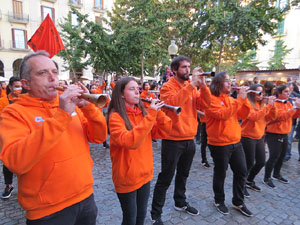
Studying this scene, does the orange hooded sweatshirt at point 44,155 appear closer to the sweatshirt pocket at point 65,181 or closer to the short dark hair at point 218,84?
the sweatshirt pocket at point 65,181

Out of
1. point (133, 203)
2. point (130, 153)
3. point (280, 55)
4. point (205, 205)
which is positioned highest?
point (280, 55)

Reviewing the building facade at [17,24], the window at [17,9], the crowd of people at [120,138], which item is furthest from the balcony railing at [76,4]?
the crowd of people at [120,138]

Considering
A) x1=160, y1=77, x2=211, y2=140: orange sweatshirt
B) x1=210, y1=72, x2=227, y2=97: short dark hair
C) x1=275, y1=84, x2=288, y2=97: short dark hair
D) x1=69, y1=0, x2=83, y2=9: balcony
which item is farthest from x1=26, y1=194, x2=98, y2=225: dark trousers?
x1=69, y1=0, x2=83, y2=9: balcony

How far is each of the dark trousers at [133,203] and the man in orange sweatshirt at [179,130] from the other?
0.73m

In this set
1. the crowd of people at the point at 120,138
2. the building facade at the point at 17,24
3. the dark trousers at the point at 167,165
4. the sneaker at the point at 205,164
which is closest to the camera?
the crowd of people at the point at 120,138

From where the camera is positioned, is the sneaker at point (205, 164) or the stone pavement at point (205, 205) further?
the sneaker at point (205, 164)

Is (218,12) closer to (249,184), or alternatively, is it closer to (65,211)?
(249,184)

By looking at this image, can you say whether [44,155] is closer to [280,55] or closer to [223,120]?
[223,120]

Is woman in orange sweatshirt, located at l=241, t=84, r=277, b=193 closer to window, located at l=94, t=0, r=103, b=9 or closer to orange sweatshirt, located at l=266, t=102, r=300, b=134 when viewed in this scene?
orange sweatshirt, located at l=266, t=102, r=300, b=134

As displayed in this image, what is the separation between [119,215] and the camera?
3.23 m

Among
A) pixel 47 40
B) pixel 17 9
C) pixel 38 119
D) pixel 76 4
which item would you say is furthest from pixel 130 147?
pixel 76 4

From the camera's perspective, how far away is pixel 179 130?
117 inches

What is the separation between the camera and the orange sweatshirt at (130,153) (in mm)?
2014

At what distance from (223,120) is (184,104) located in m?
0.67
